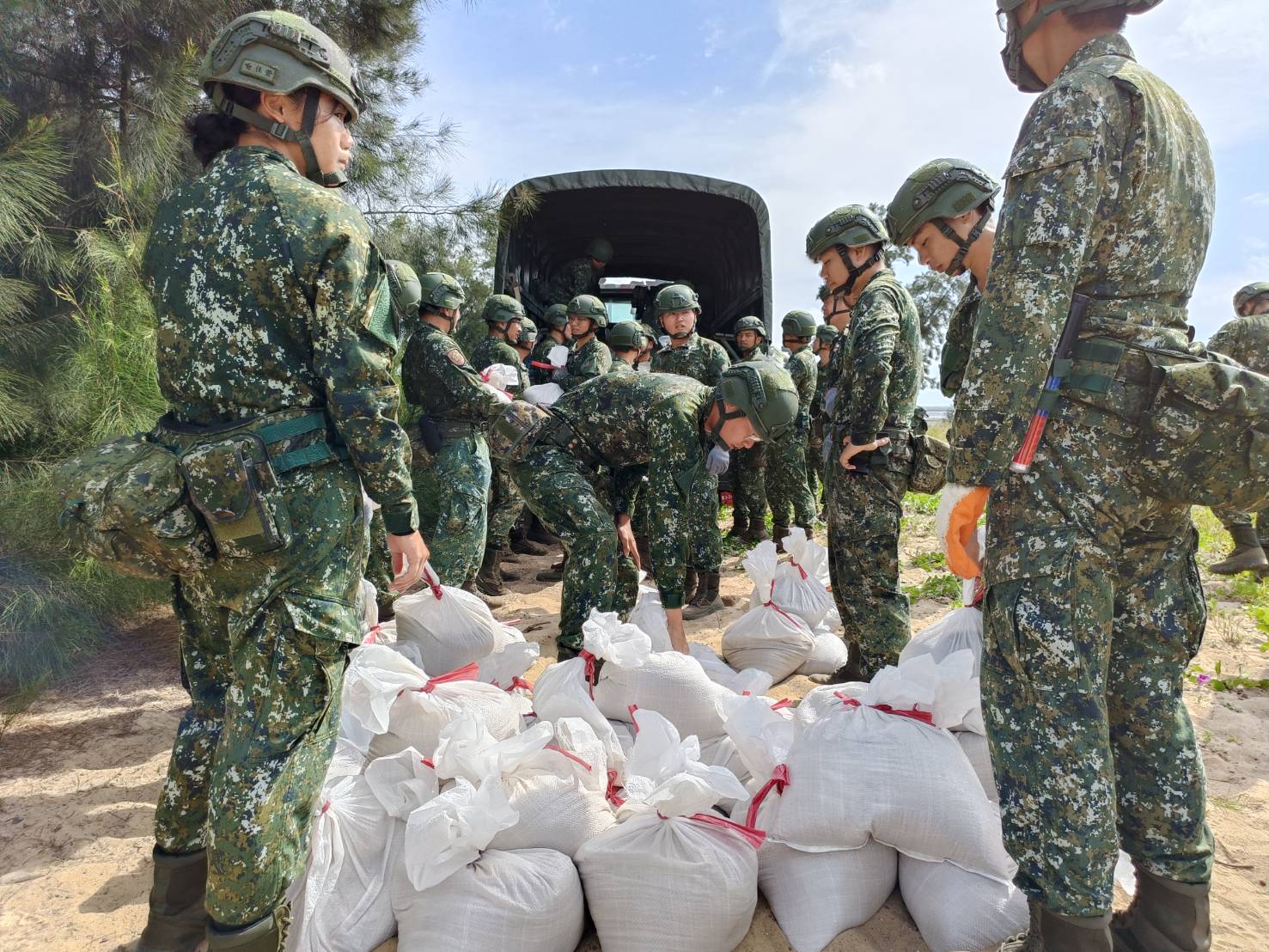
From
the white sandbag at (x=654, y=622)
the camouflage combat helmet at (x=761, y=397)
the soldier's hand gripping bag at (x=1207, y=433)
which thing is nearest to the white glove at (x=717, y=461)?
the camouflage combat helmet at (x=761, y=397)

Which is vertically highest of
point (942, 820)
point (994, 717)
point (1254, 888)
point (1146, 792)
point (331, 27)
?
point (331, 27)

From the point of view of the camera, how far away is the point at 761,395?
2668 millimetres

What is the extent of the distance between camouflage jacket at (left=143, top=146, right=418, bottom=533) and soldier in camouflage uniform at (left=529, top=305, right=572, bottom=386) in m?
4.97

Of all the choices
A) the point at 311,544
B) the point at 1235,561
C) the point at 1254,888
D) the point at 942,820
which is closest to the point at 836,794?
the point at 942,820

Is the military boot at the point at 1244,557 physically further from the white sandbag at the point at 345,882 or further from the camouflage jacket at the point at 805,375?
the white sandbag at the point at 345,882

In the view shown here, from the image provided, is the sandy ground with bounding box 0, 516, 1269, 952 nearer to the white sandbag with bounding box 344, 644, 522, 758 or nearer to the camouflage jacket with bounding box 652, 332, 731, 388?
the white sandbag with bounding box 344, 644, 522, 758

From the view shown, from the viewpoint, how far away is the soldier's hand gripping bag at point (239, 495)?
52.7 inches

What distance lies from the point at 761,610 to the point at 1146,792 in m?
1.74

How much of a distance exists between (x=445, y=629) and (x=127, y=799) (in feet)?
3.26

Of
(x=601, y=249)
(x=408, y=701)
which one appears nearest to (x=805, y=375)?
(x=601, y=249)

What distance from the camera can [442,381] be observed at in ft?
12.5

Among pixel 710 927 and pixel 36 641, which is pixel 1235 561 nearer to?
pixel 710 927

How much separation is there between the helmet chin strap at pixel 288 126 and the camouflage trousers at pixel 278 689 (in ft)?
2.07

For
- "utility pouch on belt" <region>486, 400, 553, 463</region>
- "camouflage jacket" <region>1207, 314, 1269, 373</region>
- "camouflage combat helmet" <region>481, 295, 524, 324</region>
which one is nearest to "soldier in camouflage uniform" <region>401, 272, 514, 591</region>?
"utility pouch on belt" <region>486, 400, 553, 463</region>
